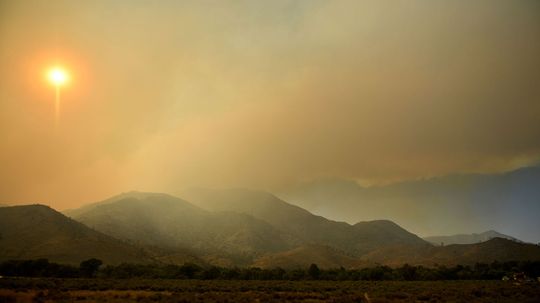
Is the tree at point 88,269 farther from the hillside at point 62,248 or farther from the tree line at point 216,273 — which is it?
the hillside at point 62,248

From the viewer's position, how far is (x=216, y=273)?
400 feet

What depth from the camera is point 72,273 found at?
112m

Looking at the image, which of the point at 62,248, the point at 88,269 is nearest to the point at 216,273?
the point at 88,269

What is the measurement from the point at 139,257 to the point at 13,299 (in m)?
142

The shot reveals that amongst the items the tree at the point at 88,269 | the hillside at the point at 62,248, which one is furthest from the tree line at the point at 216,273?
the hillside at the point at 62,248

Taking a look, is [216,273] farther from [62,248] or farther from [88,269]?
[62,248]

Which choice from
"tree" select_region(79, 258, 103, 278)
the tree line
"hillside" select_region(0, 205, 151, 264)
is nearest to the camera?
the tree line

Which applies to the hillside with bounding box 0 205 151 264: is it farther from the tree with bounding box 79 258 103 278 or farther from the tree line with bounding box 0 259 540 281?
the tree line with bounding box 0 259 540 281

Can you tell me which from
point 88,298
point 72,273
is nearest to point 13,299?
point 88,298

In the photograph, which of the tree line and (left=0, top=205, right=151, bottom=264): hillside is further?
(left=0, top=205, right=151, bottom=264): hillside

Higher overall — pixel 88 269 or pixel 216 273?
pixel 88 269

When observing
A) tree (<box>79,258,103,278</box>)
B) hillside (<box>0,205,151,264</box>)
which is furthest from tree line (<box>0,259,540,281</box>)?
hillside (<box>0,205,151,264</box>)

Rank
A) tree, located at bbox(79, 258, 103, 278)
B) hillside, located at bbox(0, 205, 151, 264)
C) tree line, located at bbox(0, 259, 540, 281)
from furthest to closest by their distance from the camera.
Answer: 1. hillside, located at bbox(0, 205, 151, 264)
2. tree, located at bbox(79, 258, 103, 278)
3. tree line, located at bbox(0, 259, 540, 281)

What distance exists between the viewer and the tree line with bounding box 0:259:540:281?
360 ft
